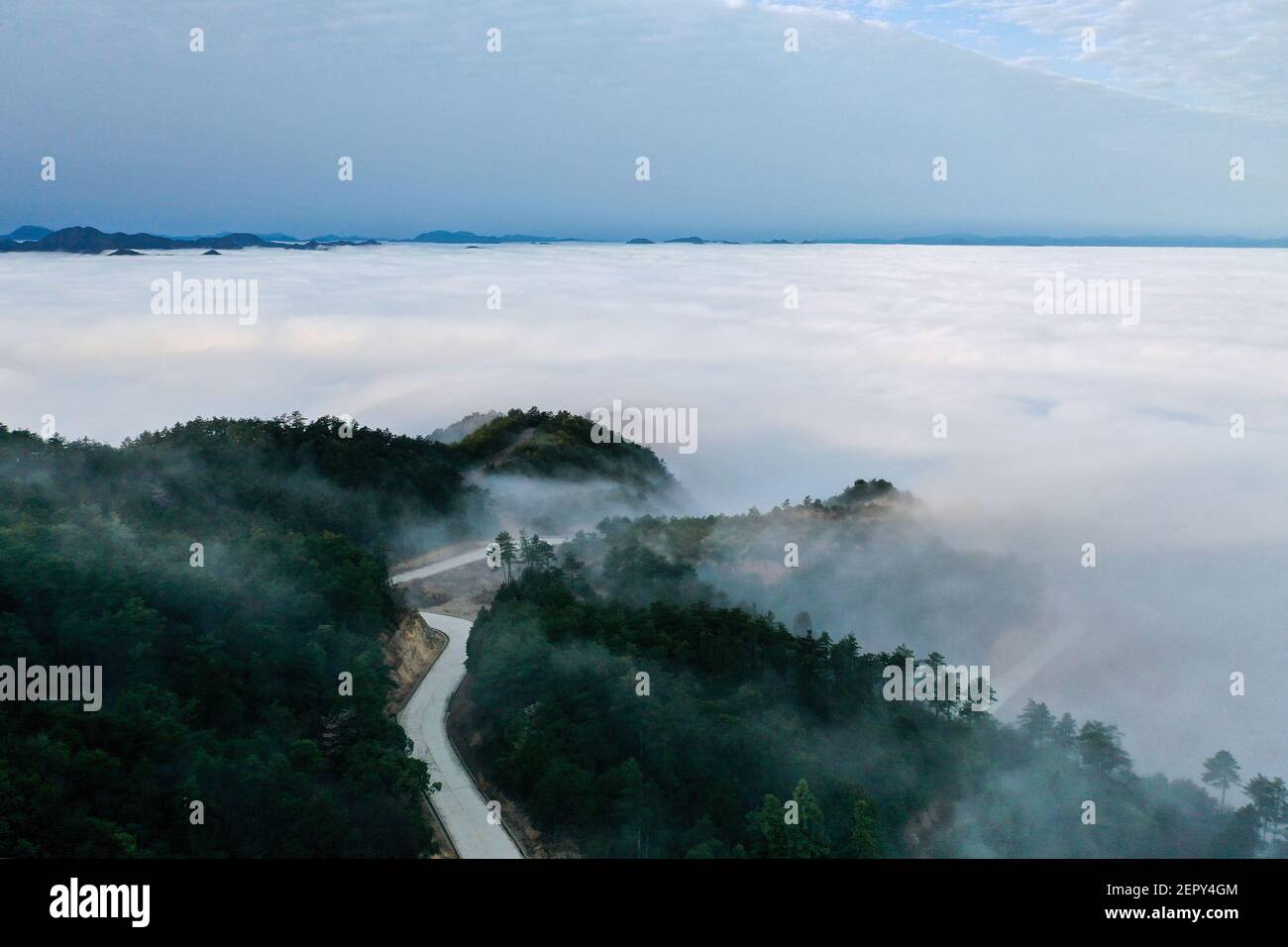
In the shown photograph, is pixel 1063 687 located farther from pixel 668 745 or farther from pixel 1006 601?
pixel 668 745

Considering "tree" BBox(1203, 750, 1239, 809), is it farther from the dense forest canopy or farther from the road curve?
the road curve

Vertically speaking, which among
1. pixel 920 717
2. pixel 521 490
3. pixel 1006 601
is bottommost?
pixel 1006 601

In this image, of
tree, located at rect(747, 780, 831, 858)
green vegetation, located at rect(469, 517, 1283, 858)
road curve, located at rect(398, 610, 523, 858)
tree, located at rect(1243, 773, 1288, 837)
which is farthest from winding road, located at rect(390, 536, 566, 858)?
tree, located at rect(1243, 773, 1288, 837)

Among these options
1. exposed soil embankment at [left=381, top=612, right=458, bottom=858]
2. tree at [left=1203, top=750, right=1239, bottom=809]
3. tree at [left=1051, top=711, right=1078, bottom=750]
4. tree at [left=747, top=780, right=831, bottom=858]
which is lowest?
tree at [left=1203, top=750, right=1239, bottom=809]

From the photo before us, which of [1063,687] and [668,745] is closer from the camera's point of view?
[668,745]
